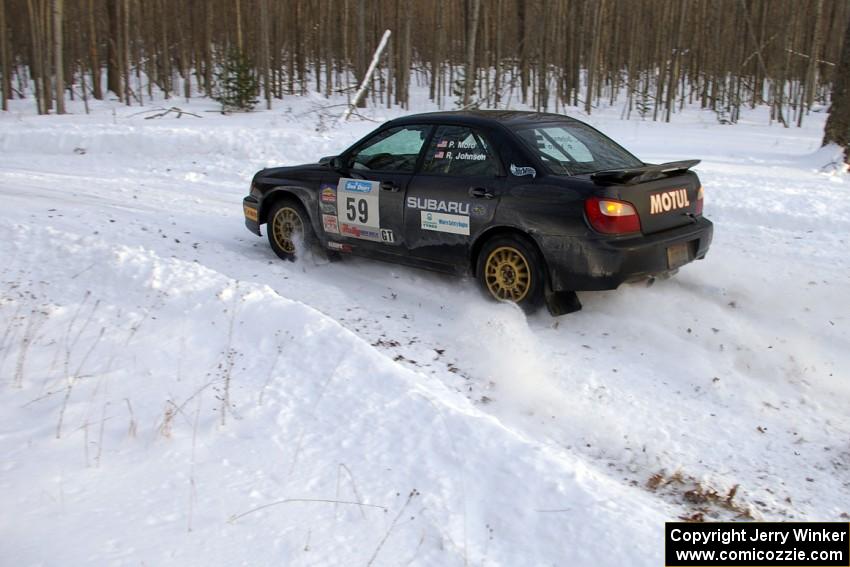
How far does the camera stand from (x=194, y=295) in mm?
5477

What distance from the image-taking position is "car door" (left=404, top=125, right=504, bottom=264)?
575 cm

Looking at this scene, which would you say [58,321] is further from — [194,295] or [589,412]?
[589,412]

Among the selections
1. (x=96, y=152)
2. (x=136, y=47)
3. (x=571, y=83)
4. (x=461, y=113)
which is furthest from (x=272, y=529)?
(x=136, y=47)

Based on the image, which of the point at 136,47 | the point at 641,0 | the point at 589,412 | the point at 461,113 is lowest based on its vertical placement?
the point at 589,412

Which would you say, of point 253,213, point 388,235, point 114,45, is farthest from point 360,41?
point 388,235

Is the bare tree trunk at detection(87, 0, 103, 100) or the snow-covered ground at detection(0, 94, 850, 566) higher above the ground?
the bare tree trunk at detection(87, 0, 103, 100)

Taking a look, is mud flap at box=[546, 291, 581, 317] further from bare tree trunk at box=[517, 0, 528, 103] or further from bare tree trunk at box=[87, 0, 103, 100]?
bare tree trunk at box=[87, 0, 103, 100]

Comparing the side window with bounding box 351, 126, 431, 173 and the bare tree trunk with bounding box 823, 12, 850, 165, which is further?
the bare tree trunk with bounding box 823, 12, 850, 165

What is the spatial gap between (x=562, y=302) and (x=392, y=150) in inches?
83.7

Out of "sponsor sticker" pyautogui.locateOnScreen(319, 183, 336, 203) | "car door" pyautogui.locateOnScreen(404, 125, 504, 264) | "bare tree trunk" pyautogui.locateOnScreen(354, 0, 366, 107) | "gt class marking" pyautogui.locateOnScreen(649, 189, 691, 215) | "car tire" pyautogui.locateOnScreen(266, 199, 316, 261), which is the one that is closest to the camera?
"gt class marking" pyautogui.locateOnScreen(649, 189, 691, 215)

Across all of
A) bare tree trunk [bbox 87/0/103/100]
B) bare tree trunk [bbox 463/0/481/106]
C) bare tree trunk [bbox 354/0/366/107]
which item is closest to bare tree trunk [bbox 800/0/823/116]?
bare tree trunk [bbox 463/0/481/106]

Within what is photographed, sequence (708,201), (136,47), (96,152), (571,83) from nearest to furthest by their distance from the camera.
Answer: (708,201) → (96,152) → (571,83) → (136,47)

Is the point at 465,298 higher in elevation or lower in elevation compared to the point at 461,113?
lower

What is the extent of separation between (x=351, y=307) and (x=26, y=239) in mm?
3395
